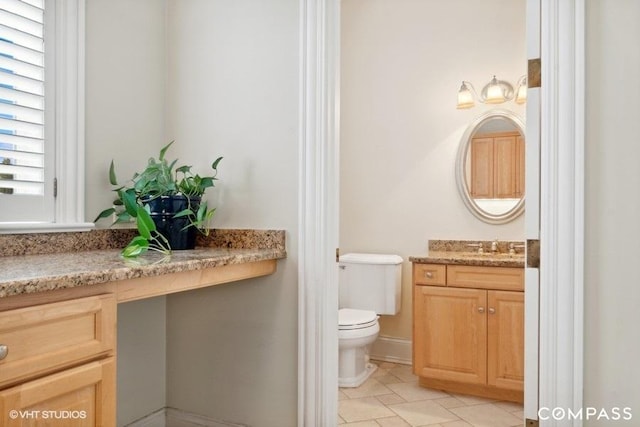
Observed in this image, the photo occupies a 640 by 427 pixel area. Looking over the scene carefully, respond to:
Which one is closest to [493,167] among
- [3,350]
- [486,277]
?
[486,277]

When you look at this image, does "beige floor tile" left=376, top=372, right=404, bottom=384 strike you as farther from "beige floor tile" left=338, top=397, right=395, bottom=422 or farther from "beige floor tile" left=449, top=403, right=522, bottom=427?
"beige floor tile" left=449, top=403, right=522, bottom=427

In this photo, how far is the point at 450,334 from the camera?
Result: 2.76 metres

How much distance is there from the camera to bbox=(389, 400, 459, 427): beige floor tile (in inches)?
94.2

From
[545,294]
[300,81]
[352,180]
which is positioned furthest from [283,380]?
[352,180]

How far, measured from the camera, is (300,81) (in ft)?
6.37

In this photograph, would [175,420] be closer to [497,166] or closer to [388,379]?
[388,379]

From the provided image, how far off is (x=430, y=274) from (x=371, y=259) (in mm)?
567

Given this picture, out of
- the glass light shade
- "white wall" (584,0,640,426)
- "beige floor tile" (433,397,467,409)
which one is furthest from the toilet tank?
"white wall" (584,0,640,426)

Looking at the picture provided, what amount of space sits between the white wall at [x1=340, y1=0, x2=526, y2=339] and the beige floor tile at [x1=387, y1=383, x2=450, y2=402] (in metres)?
0.57

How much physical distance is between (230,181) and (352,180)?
1.70 m

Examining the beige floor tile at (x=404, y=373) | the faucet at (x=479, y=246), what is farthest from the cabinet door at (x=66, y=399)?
the faucet at (x=479, y=246)

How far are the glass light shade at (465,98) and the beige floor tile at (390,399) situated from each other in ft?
6.50

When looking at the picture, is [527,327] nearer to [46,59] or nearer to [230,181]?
[230,181]

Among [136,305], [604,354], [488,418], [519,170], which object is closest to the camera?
[604,354]
